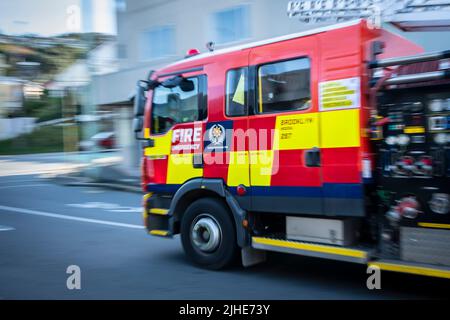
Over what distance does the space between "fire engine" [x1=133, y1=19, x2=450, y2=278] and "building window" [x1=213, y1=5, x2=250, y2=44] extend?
854cm

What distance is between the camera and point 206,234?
6.49 meters

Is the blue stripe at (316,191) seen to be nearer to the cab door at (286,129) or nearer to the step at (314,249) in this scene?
the cab door at (286,129)

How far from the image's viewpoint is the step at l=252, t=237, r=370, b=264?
5062 millimetres

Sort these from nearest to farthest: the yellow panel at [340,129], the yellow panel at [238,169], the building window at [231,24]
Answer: the yellow panel at [340,129], the yellow panel at [238,169], the building window at [231,24]

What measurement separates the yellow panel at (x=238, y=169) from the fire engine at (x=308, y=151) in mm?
18

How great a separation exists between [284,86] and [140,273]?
2.97 meters

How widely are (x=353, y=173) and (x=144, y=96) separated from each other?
332 cm

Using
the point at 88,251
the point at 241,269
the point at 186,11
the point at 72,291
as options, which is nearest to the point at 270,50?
the point at 241,269

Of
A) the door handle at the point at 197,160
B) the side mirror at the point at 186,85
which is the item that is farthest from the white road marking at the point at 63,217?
the side mirror at the point at 186,85

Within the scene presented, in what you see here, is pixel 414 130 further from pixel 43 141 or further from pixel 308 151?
pixel 43 141

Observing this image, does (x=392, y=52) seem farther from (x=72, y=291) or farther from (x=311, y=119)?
(x=72, y=291)

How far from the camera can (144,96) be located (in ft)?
23.2

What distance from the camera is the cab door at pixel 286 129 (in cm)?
539

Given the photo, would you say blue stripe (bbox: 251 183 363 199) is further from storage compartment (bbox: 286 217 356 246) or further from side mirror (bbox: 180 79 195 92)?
side mirror (bbox: 180 79 195 92)
